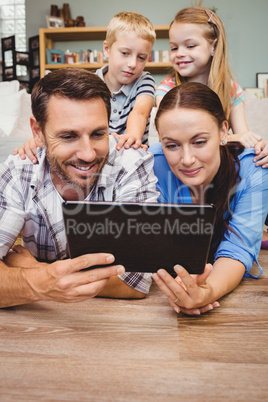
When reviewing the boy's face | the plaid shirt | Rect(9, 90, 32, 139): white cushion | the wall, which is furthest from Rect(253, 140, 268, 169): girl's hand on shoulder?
the wall

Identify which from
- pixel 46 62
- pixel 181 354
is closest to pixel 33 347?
pixel 181 354

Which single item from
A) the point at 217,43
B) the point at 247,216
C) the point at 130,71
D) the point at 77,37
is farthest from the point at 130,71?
the point at 77,37

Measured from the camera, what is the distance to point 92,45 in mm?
5754

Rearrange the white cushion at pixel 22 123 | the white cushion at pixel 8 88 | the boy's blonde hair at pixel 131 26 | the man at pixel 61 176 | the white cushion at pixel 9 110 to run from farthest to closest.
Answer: the white cushion at pixel 8 88
the white cushion at pixel 9 110
the white cushion at pixel 22 123
the boy's blonde hair at pixel 131 26
the man at pixel 61 176

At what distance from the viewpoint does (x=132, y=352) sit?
95cm

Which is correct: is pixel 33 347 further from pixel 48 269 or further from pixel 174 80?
pixel 174 80

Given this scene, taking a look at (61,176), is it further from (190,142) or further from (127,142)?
(190,142)

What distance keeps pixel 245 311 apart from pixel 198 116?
2.29 ft

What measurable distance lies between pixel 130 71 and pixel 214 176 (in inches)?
30.6

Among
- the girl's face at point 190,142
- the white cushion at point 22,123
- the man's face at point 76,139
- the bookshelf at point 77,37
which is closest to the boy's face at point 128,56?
the girl's face at point 190,142

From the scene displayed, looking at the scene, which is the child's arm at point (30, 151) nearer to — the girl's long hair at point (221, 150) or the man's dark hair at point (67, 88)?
the man's dark hair at point (67, 88)

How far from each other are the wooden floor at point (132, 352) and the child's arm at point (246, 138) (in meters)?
0.58

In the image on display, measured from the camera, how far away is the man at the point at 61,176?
3.92ft

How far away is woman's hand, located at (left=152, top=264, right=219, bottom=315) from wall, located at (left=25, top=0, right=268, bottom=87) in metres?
4.96
